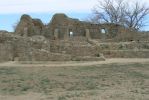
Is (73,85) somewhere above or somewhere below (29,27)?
below

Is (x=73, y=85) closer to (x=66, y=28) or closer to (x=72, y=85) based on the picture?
(x=72, y=85)

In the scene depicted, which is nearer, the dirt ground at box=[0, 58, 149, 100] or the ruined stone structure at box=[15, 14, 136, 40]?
the dirt ground at box=[0, 58, 149, 100]

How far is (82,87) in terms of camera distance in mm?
13914

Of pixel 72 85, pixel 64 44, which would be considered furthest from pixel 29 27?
pixel 72 85

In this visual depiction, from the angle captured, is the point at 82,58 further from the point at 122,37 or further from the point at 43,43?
the point at 122,37

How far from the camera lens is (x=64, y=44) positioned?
31531 millimetres

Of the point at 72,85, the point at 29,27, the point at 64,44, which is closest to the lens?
the point at 72,85

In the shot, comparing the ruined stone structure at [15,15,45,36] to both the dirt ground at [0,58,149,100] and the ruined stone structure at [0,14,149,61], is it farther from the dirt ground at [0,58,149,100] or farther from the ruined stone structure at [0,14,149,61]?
the dirt ground at [0,58,149,100]

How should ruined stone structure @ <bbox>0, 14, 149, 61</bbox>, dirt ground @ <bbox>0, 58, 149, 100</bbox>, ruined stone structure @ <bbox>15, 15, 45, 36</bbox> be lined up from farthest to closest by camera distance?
ruined stone structure @ <bbox>15, 15, 45, 36</bbox>
ruined stone structure @ <bbox>0, 14, 149, 61</bbox>
dirt ground @ <bbox>0, 58, 149, 100</bbox>

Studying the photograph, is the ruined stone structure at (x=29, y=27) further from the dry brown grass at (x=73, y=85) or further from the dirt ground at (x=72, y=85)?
the dry brown grass at (x=73, y=85)

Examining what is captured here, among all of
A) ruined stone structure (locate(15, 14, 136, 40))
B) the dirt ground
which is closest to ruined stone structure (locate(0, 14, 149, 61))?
ruined stone structure (locate(15, 14, 136, 40))

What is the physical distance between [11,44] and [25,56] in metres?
2.15

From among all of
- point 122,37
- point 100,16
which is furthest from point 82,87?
point 100,16

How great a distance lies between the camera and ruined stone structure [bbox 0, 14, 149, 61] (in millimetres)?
26719
